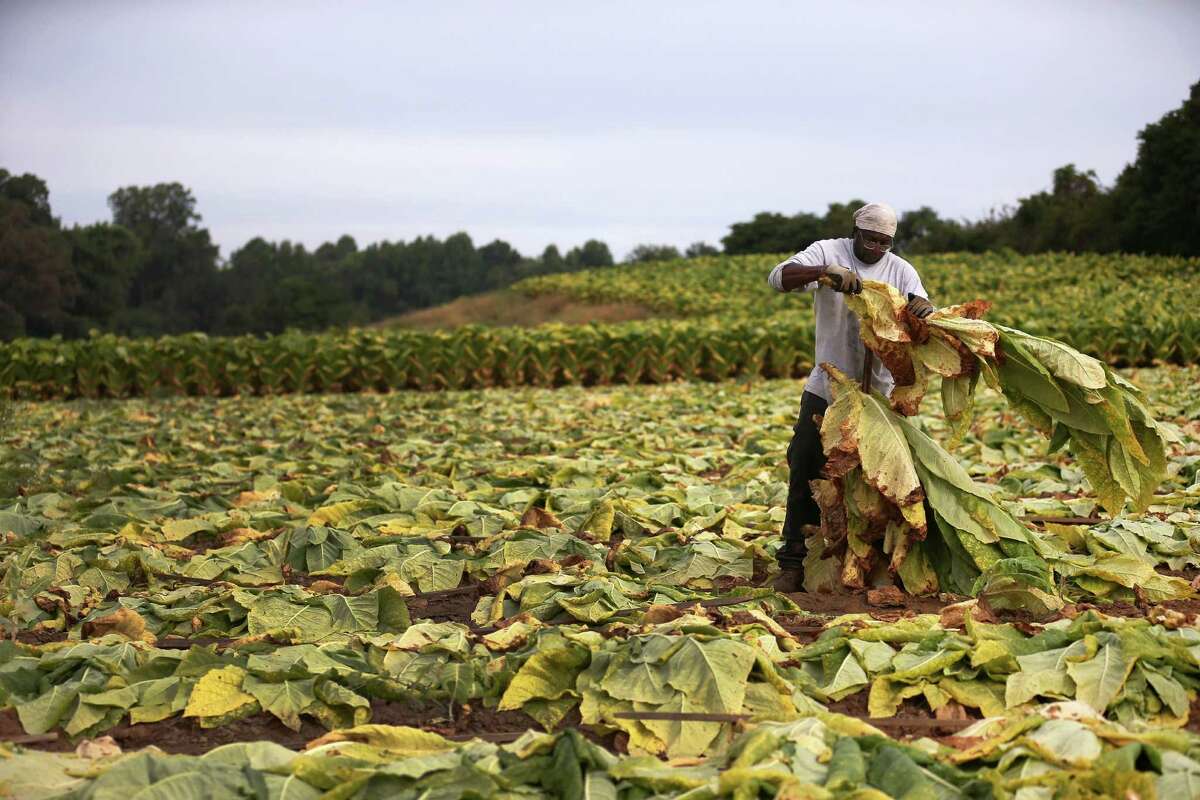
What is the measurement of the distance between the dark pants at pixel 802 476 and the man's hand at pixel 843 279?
57 cm

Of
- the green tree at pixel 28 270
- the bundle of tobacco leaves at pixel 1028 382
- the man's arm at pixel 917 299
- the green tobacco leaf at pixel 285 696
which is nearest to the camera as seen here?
the green tobacco leaf at pixel 285 696

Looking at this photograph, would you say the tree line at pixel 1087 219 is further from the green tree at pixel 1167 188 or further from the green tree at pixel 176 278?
the green tree at pixel 176 278

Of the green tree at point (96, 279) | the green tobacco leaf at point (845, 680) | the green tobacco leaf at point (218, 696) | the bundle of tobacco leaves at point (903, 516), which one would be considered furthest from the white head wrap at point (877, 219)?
the green tree at point (96, 279)

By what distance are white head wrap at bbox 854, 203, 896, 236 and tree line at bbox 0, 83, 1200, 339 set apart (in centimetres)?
2311

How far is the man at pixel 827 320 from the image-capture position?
4.43 meters

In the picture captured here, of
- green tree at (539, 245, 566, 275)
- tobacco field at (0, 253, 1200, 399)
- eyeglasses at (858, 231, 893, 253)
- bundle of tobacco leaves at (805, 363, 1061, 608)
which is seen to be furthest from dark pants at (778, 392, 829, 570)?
green tree at (539, 245, 566, 275)

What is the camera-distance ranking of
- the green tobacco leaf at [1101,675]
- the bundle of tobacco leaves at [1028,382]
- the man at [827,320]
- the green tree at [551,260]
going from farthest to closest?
the green tree at [551,260], the man at [827,320], the bundle of tobacco leaves at [1028,382], the green tobacco leaf at [1101,675]

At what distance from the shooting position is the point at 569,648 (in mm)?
3502

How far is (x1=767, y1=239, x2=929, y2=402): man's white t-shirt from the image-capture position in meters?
4.54

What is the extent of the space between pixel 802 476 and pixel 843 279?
0.93 m

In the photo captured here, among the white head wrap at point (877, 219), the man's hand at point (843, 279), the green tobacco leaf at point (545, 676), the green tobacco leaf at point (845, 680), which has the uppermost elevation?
the white head wrap at point (877, 219)

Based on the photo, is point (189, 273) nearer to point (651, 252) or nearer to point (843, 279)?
point (651, 252)

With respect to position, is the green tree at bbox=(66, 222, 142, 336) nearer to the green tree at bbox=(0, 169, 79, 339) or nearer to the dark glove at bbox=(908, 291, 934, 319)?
the green tree at bbox=(0, 169, 79, 339)

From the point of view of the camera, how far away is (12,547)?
5.72m
